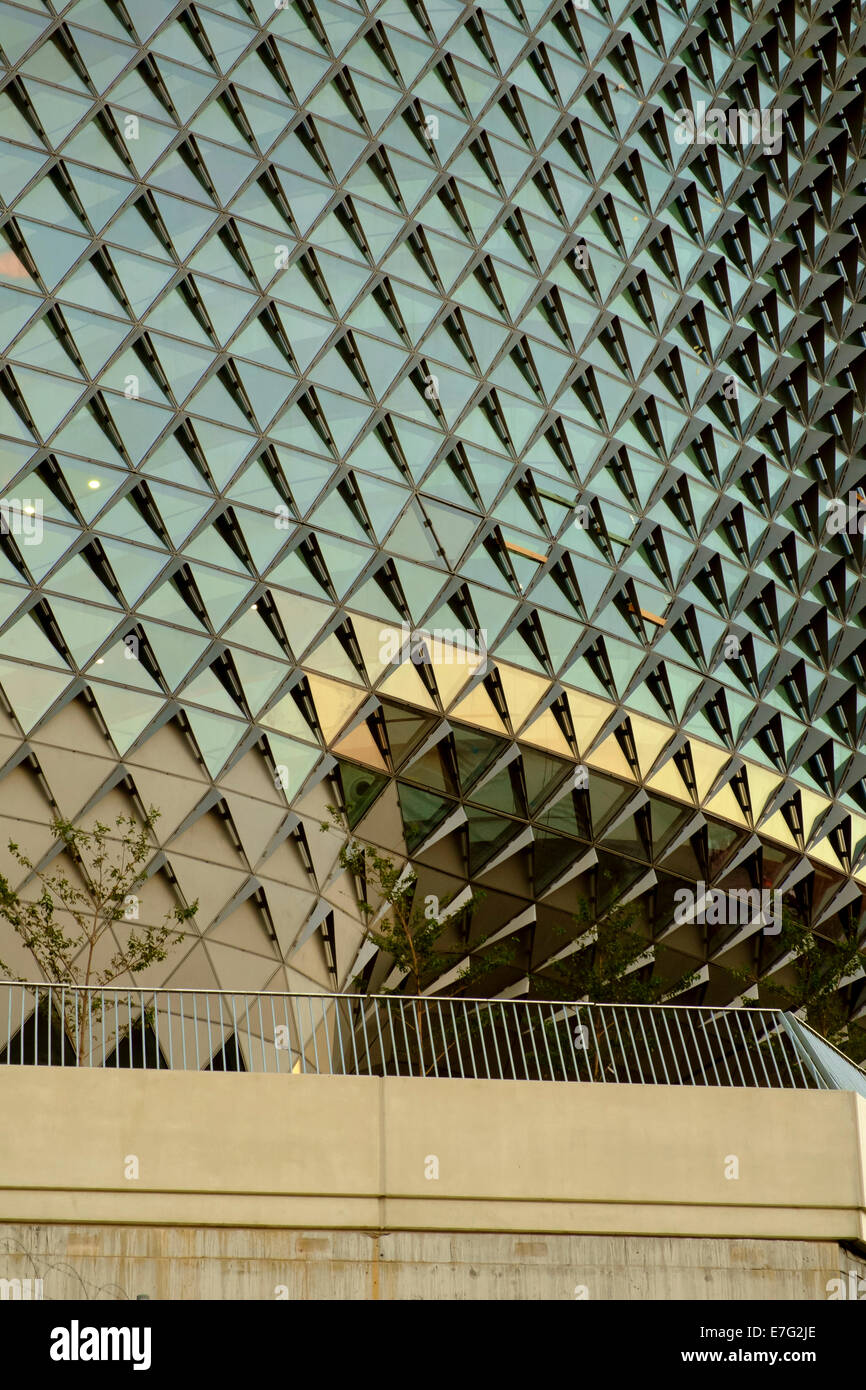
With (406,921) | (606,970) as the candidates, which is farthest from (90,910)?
Answer: (606,970)

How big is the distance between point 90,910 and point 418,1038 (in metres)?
9.39

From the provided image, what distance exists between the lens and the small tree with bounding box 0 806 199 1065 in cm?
2095

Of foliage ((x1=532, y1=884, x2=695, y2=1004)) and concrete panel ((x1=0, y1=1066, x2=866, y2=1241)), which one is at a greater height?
foliage ((x1=532, y1=884, x2=695, y2=1004))

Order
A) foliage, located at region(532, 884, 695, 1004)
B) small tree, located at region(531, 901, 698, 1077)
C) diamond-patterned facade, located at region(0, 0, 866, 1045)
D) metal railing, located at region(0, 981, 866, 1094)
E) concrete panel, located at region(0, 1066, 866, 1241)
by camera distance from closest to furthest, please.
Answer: concrete panel, located at region(0, 1066, 866, 1241) → metal railing, located at region(0, 981, 866, 1094) → small tree, located at region(531, 901, 698, 1077) → foliage, located at region(532, 884, 695, 1004) → diamond-patterned facade, located at region(0, 0, 866, 1045)

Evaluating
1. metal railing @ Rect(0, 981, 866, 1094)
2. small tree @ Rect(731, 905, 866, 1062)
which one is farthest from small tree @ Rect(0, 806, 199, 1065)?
small tree @ Rect(731, 905, 866, 1062)

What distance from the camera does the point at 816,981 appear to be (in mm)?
27781

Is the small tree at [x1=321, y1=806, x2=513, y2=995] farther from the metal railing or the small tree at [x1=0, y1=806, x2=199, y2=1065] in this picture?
the metal railing

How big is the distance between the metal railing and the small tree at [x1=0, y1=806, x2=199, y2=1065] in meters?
2.62

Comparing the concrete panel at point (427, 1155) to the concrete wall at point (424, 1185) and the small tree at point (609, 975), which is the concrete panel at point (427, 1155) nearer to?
the concrete wall at point (424, 1185)

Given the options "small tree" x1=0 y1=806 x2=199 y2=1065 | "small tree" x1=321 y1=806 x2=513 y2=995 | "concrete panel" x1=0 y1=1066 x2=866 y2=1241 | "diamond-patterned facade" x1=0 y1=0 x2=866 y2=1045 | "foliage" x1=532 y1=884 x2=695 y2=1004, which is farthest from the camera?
"diamond-patterned facade" x1=0 y1=0 x2=866 y2=1045

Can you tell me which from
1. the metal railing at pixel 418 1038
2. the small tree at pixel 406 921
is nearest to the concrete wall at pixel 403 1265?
the metal railing at pixel 418 1038

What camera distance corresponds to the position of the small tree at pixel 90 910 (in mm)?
20953

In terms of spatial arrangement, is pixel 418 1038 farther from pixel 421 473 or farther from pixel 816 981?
pixel 421 473
